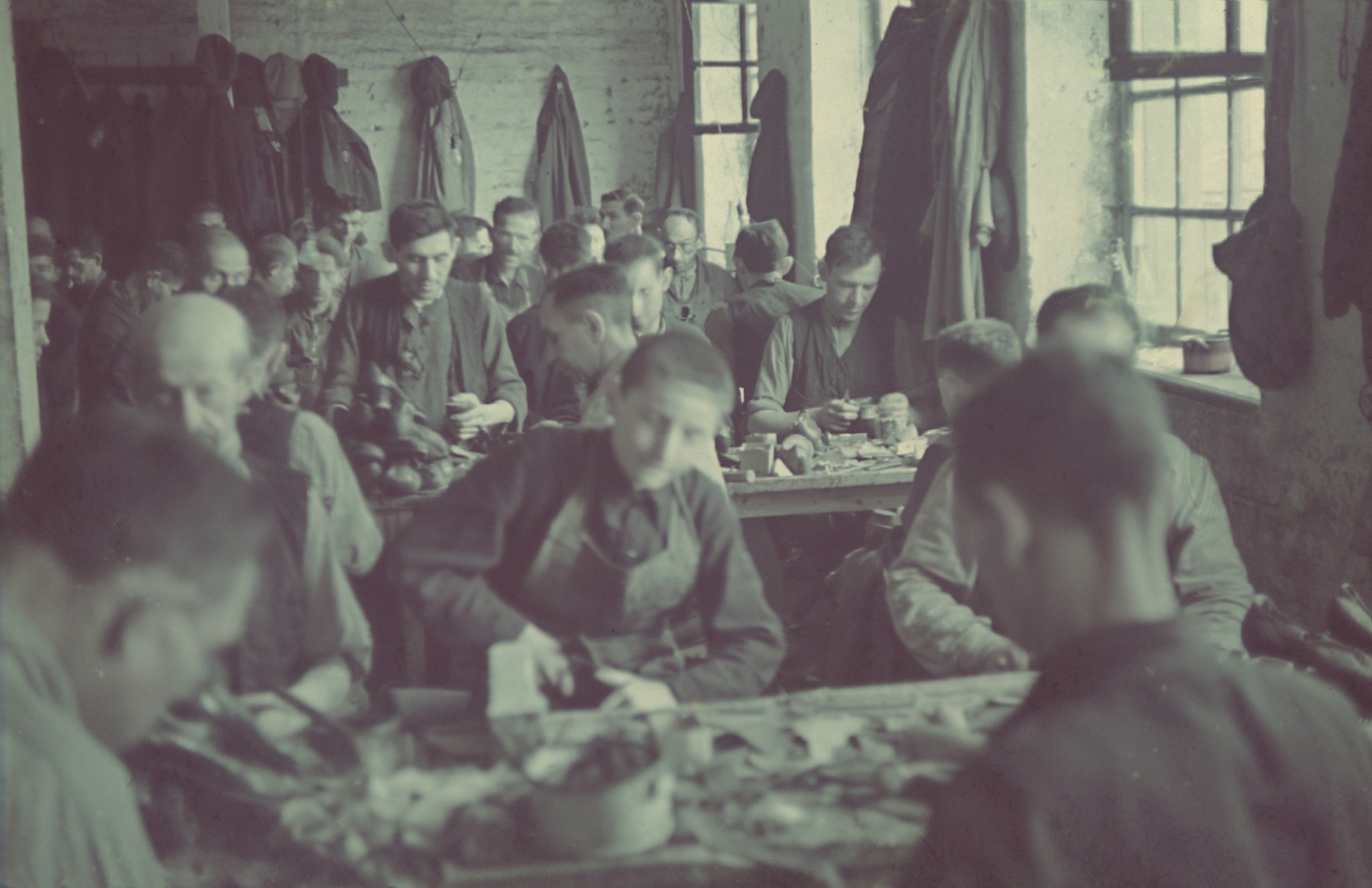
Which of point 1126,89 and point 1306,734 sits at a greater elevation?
point 1126,89

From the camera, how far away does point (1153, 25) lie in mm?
1582

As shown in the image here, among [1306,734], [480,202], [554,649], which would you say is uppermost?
[480,202]

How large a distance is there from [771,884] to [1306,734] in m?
0.57

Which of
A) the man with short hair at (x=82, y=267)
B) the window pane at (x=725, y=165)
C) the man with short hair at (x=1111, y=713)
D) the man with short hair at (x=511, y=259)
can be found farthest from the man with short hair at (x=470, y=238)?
the man with short hair at (x=1111, y=713)

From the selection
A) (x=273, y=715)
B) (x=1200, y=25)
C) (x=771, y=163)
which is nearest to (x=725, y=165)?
(x=771, y=163)

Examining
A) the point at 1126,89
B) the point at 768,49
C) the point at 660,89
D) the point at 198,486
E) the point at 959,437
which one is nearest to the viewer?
the point at 198,486

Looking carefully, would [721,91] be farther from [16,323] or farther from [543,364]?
[16,323]

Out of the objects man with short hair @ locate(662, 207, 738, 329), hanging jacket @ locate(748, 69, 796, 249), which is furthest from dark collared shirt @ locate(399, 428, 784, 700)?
man with short hair @ locate(662, 207, 738, 329)

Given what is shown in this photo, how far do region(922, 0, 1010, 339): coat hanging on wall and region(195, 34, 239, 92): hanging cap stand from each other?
2.84ft

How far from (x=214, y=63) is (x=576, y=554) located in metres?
0.59

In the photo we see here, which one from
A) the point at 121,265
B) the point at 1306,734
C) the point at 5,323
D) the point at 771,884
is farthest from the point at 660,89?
the point at 1306,734

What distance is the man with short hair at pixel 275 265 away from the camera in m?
1.23

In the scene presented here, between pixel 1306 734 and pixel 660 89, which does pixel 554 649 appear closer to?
pixel 660 89

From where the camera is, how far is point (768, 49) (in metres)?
1.93
